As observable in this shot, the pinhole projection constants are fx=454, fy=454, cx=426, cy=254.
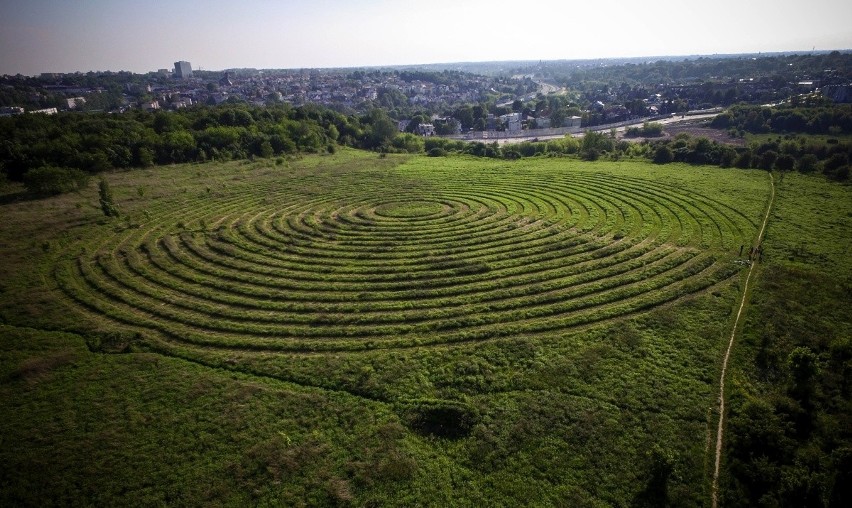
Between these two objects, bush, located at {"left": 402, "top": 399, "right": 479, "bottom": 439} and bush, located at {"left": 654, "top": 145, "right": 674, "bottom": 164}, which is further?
bush, located at {"left": 654, "top": 145, "right": 674, "bottom": 164}

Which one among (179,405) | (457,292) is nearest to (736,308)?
(457,292)

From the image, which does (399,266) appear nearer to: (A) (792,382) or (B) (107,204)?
(A) (792,382)

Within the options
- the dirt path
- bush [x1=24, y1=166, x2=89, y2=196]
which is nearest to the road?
the dirt path

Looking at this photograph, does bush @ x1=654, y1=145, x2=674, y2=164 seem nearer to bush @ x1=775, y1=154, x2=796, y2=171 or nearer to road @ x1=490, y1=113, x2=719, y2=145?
bush @ x1=775, y1=154, x2=796, y2=171

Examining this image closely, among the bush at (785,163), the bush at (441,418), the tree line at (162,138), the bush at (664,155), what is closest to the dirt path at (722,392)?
the bush at (441,418)

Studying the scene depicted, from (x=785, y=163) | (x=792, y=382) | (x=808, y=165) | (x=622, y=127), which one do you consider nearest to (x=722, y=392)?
(x=792, y=382)

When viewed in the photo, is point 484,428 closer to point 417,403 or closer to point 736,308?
point 417,403
